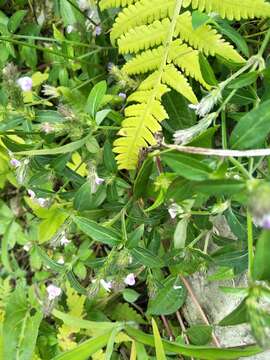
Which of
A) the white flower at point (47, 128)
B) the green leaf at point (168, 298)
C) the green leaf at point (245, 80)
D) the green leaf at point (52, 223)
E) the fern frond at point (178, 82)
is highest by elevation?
the green leaf at point (245, 80)

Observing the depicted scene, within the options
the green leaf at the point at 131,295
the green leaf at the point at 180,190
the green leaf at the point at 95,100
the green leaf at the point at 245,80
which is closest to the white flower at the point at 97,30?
the green leaf at the point at 95,100

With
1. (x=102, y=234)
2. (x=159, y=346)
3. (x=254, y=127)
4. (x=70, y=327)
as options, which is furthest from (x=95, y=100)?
(x=70, y=327)

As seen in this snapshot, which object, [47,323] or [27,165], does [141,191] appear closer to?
[27,165]

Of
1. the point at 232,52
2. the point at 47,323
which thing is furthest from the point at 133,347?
the point at 232,52

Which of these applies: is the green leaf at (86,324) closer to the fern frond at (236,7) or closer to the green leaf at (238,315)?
the green leaf at (238,315)

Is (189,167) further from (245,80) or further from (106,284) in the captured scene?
(106,284)

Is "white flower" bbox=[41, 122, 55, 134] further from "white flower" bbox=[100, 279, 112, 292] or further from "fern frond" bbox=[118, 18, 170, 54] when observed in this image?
"white flower" bbox=[100, 279, 112, 292]

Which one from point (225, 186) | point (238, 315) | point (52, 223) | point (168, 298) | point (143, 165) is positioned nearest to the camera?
point (225, 186)
